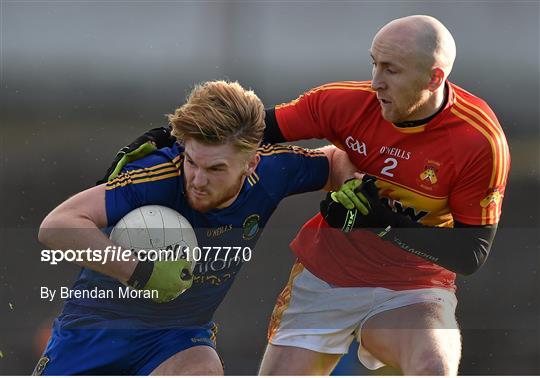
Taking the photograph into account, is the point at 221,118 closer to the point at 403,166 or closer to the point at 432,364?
the point at 403,166

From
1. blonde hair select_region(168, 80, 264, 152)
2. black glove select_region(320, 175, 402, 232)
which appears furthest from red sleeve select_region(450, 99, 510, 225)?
blonde hair select_region(168, 80, 264, 152)

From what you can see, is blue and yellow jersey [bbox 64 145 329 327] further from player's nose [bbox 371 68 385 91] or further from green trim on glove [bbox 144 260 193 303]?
player's nose [bbox 371 68 385 91]

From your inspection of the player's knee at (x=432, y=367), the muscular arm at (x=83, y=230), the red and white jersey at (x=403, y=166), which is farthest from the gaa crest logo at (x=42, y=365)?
the player's knee at (x=432, y=367)

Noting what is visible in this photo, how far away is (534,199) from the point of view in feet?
26.3

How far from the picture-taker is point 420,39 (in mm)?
4023

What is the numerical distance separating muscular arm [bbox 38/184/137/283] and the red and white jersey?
3.35 ft

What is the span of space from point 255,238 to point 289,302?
0.62 m

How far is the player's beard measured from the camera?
3.83m

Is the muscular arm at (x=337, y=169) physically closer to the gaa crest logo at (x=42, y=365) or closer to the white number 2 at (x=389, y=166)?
the white number 2 at (x=389, y=166)

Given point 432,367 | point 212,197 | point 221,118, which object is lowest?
point 432,367

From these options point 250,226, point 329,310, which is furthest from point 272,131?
point 329,310

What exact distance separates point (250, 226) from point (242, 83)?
3.40 m

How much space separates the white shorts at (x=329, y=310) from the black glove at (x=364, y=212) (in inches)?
14.5

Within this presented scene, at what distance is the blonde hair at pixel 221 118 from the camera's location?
371 cm
